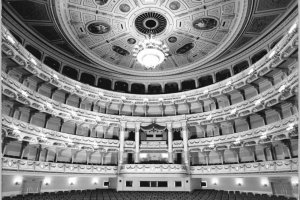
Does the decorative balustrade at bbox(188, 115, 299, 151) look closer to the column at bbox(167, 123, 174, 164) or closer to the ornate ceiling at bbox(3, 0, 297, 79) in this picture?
the column at bbox(167, 123, 174, 164)

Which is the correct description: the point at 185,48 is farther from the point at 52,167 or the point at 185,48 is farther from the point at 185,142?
the point at 52,167

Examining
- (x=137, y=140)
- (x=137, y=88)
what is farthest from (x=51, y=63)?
(x=137, y=140)

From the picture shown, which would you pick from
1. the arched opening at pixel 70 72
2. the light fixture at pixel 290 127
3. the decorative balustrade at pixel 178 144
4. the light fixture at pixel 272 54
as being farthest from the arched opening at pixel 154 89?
the light fixture at pixel 290 127

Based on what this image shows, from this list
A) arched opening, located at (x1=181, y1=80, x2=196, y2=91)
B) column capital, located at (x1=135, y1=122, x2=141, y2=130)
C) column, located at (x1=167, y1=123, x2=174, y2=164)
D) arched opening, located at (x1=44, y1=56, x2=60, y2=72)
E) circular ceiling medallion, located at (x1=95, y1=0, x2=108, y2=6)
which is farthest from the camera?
arched opening, located at (x1=181, y1=80, x2=196, y2=91)

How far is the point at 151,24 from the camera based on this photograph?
23.5 m

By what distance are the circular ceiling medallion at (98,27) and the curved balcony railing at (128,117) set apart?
8.51 metres

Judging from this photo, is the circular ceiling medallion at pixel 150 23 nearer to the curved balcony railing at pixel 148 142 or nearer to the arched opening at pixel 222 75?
the arched opening at pixel 222 75

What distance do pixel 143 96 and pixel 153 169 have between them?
10040mm

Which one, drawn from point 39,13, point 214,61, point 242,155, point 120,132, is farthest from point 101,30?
point 242,155

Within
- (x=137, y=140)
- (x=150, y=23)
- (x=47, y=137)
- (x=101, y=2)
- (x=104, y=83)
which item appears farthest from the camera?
(x=104, y=83)

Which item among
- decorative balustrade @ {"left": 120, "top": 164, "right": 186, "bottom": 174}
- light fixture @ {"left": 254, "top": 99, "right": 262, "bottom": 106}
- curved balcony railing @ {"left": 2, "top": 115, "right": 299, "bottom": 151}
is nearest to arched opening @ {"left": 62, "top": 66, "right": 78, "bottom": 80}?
curved balcony railing @ {"left": 2, "top": 115, "right": 299, "bottom": 151}

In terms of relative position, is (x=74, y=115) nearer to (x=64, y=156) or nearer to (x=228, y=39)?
(x=64, y=156)

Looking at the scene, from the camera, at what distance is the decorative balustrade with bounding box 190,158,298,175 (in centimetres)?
1795

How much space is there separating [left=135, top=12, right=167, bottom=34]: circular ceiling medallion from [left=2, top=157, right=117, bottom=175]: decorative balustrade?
1617 cm
